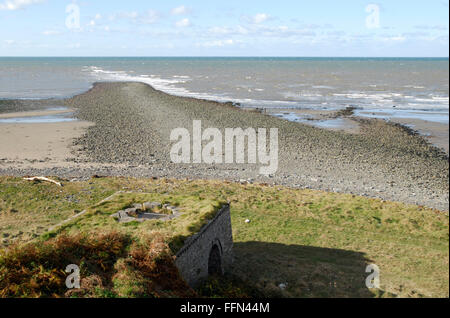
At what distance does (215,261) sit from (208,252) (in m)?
1.13

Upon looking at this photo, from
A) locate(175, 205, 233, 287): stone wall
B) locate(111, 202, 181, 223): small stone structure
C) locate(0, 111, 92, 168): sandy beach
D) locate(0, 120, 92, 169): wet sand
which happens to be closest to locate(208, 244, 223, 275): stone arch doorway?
locate(175, 205, 233, 287): stone wall

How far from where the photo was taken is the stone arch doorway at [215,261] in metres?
19.0

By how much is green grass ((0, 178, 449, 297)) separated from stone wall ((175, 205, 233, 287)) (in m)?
0.49

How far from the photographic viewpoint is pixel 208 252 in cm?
1822

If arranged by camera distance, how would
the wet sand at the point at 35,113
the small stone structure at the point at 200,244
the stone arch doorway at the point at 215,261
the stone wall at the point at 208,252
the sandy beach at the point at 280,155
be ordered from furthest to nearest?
the wet sand at the point at 35,113
the sandy beach at the point at 280,155
the stone arch doorway at the point at 215,261
the small stone structure at the point at 200,244
the stone wall at the point at 208,252

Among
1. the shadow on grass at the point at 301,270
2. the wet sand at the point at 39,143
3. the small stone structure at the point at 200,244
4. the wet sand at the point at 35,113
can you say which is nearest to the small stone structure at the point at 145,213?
the small stone structure at the point at 200,244

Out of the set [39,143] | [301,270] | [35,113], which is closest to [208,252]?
[301,270]

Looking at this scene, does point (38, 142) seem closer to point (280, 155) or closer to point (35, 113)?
point (35, 113)

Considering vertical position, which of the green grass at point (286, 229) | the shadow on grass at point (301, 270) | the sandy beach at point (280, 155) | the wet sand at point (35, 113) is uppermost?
the wet sand at point (35, 113)

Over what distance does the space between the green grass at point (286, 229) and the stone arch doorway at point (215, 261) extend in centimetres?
84

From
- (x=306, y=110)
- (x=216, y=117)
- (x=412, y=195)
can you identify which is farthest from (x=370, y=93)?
(x=412, y=195)

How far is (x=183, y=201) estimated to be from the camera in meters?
21.1

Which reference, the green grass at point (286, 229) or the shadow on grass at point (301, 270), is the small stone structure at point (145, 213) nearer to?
the green grass at point (286, 229)
